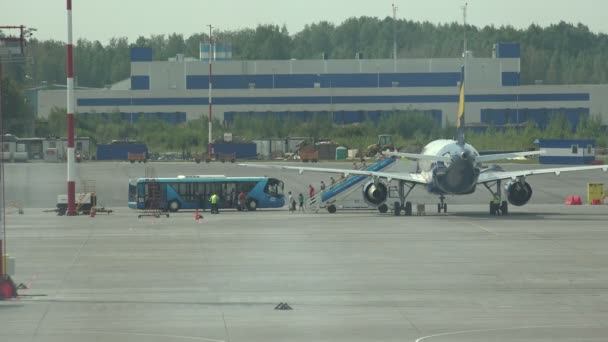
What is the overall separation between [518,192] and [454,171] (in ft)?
16.3

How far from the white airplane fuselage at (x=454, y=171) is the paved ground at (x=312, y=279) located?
2.22 meters

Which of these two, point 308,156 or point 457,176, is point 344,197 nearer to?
point 457,176

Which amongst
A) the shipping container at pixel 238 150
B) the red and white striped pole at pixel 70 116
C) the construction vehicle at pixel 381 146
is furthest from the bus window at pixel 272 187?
the shipping container at pixel 238 150

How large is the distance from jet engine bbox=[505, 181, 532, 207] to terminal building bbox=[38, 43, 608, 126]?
9184 cm

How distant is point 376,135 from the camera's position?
5974 inches

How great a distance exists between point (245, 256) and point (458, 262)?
841cm

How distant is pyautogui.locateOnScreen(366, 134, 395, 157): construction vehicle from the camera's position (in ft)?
447

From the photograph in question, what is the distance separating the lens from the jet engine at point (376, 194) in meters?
68.9

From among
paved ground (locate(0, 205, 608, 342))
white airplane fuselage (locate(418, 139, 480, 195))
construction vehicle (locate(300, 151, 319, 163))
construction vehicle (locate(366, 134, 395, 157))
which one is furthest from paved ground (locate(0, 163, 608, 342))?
construction vehicle (locate(366, 134, 395, 157))

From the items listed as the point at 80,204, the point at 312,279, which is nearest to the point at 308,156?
the point at 80,204

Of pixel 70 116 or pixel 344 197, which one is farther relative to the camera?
pixel 344 197

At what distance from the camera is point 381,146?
13850 centimetres

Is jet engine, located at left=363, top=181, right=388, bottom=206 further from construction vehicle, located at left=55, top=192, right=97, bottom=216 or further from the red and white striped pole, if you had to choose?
construction vehicle, located at left=55, top=192, right=97, bottom=216

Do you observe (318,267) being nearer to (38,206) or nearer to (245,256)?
(245,256)
